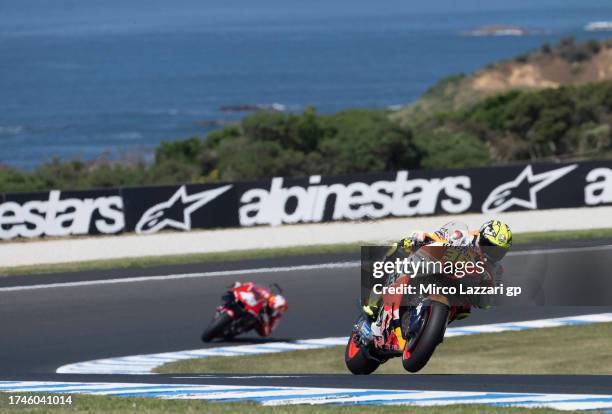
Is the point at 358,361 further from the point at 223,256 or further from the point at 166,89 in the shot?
the point at 166,89

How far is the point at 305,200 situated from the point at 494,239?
19.6 metres

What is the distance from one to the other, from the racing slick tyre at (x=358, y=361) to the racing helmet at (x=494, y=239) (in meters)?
2.35

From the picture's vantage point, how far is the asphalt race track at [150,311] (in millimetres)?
18312

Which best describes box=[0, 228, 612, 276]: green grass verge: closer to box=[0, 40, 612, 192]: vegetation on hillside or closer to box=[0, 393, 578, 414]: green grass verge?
box=[0, 40, 612, 192]: vegetation on hillside

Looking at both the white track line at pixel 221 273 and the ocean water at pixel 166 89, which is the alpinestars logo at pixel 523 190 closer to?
the white track line at pixel 221 273

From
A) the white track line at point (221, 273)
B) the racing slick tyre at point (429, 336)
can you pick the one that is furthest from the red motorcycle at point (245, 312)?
the racing slick tyre at point (429, 336)

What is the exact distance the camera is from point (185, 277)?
2456 centimetres

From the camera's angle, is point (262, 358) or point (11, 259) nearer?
point (262, 358)

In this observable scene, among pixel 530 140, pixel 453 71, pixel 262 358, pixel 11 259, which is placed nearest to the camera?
pixel 262 358

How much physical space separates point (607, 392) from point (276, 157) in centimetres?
3390

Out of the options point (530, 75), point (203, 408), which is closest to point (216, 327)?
point (203, 408)

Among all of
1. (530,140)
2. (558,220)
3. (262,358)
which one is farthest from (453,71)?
(262,358)

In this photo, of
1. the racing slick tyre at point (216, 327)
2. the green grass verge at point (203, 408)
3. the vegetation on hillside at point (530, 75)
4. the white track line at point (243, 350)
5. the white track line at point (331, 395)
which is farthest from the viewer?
the vegetation on hillside at point (530, 75)

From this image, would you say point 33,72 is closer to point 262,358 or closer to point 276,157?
point 276,157
